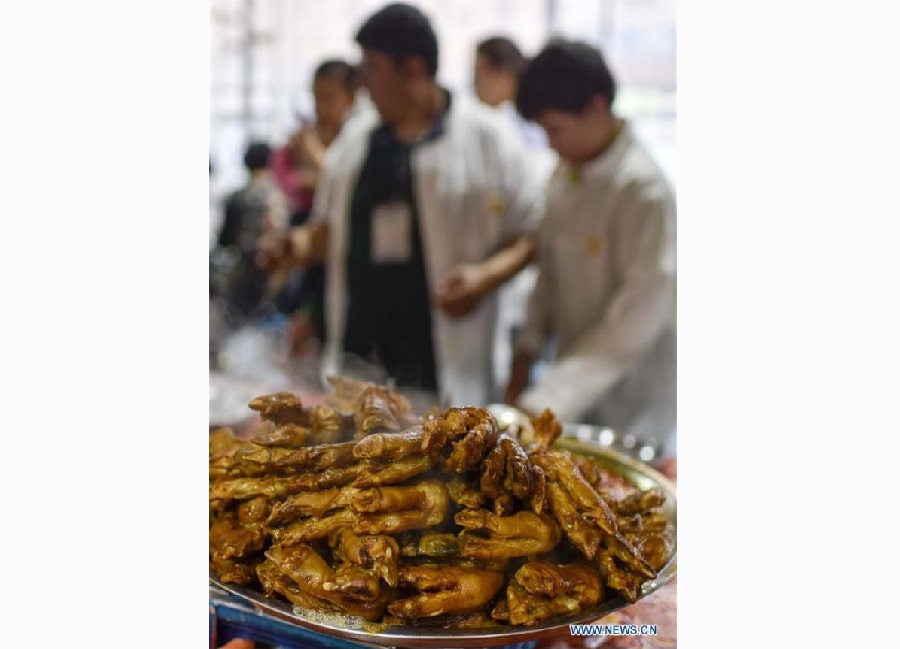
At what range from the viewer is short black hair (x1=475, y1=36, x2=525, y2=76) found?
166 cm

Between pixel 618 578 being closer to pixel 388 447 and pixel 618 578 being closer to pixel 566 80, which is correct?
pixel 388 447

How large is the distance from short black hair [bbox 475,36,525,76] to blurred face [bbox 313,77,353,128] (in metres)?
0.43

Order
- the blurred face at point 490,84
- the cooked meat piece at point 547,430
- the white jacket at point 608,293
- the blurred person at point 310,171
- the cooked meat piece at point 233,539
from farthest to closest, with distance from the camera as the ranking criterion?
the blurred person at point 310,171
the blurred face at point 490,84
the white jacket at point 608,293
the cooked meat piece at point 547,430
the cooked meat piece at point 233,539

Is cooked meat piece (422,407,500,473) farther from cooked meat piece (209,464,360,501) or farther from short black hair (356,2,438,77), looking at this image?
short black hair (356,2,438,77)

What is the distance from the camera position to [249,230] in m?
2.03

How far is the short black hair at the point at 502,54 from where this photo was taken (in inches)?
65.5

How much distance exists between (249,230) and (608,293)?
0.90 m

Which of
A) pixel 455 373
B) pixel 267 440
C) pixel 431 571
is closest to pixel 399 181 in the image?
pixel 455 373

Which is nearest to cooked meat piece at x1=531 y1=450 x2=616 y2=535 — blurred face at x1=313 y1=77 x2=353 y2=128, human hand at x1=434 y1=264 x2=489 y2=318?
human hand at x1=434 y1=264 x2=489 y2=318

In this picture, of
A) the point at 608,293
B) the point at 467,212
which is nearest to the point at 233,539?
the point at 608,293

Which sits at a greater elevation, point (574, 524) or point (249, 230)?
point (249, 230)

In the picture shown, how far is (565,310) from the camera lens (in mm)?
1752

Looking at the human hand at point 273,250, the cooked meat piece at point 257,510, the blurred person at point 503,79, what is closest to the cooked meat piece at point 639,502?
the cooked meat piece at point 257,510

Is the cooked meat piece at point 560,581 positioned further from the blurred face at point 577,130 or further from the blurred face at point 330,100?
the blurred face at point 330,100
